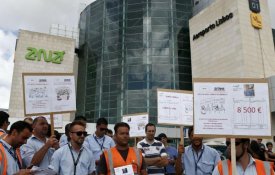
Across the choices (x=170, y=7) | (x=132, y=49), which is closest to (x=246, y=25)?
(x=170, y=7)

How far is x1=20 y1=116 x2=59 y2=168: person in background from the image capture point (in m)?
4.37

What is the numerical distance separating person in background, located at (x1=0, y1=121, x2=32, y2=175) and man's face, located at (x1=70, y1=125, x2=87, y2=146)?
62 centimetres

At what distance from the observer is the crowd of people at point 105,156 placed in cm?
324

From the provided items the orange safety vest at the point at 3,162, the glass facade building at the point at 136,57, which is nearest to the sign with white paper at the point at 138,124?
the orange safety vest at the point at 3,162

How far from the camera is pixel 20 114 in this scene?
1380 inches

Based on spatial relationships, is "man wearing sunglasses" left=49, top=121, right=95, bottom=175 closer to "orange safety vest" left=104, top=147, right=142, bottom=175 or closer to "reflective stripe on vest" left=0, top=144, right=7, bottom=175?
"orange safety vest" left=104, top=147, right=142, bottom=175

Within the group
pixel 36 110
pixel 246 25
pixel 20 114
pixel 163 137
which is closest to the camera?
pixel 36 110

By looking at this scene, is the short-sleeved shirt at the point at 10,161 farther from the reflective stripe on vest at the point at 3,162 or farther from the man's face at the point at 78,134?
the man's face at the point at 78,134

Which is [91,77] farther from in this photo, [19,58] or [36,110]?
[36,110]

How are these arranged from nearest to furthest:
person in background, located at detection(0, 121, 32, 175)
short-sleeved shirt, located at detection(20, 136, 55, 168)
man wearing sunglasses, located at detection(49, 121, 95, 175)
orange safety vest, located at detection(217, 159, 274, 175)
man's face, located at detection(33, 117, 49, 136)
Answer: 1. orange safety vest, located at detection(217, 159, 274, 175)
2. person in background, located at detection(0, 121, 32, 175)
3. man wearing sunglasses, located at detection(49, 121, 95, 175)
4. short-sleeved shirt, located at detection(20, 136, 55, 168)
5. man's face, located at detection(33, 117, 49, 136)

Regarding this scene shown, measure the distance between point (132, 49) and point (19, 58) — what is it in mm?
13098

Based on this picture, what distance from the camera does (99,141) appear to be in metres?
6.40

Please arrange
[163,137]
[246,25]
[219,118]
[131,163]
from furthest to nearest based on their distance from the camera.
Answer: [246,25]
[163,137]
[131,163]
[219,118]

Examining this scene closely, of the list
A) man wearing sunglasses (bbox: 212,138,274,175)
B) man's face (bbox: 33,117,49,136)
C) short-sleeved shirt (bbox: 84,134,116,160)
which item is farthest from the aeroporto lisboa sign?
man wearing sunglasses (bbox: 212,138,274,175)
